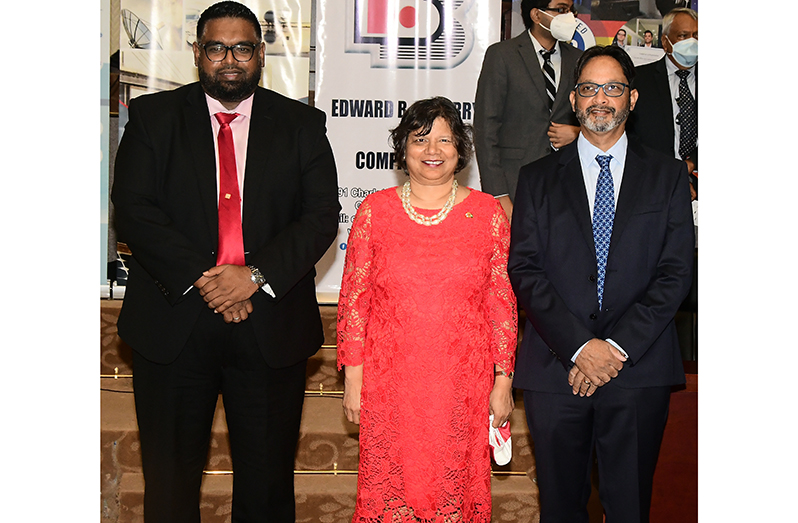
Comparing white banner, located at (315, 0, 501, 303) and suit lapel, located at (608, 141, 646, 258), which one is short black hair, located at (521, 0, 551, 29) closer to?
white banner, located at (315, 0, 501, 303)

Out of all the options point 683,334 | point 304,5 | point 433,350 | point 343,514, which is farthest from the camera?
point 304,5

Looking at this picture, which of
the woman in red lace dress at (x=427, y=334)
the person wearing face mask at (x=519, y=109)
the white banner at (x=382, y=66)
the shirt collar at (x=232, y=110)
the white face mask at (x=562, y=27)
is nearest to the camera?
the woman in red lace dress at (x=427, y=334)

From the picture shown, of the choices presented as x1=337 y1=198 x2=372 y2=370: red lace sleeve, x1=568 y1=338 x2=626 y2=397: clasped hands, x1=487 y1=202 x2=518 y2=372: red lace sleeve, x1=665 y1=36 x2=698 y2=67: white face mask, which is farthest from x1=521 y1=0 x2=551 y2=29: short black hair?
x1=568 y1=338 x2=626 y2=397: clasped hands

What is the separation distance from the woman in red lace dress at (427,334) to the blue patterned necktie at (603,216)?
286 millimetres

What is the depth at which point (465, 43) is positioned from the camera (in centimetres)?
457

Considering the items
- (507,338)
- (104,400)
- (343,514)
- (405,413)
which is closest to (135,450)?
(104,400)

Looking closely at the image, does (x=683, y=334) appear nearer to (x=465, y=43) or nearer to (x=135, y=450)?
(x=465, y=43)

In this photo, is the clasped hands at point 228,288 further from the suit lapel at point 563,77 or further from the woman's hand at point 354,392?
the suit lapel at point 563,77

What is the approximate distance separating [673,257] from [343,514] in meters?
1.80

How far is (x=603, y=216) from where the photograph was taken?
242 cm

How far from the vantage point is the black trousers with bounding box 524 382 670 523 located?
235 cm

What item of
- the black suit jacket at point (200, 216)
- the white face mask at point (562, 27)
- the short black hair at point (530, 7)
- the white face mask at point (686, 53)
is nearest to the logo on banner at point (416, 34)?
the short black hair at point (530, 7)

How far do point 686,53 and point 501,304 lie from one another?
2192 mm

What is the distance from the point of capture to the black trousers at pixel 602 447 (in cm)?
235
